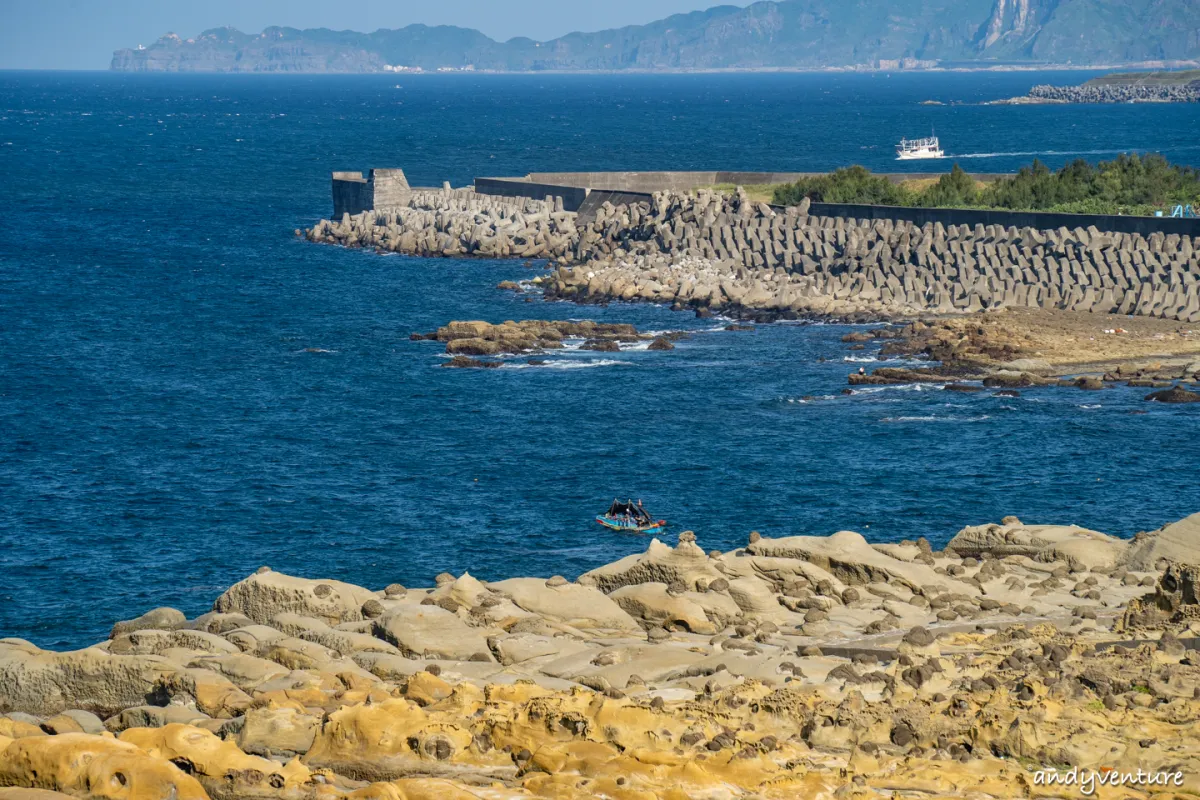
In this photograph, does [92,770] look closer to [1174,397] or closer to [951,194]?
[1174,397]

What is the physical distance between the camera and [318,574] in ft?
127

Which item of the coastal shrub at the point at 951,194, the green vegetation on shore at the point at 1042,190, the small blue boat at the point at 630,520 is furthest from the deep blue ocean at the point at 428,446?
the coastal shrub at the point at 951,194

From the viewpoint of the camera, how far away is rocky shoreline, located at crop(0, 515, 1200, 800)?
1766cm

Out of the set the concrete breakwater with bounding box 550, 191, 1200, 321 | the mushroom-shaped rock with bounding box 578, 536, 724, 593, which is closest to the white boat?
the concrete breakwater with bounding box 550, 191, 1200, 321

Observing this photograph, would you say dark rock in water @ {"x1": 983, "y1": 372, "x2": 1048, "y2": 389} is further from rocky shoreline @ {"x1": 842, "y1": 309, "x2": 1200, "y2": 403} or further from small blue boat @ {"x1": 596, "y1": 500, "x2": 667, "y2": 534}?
small blue boat @ {"x1": 596, "y1": 500, "x2": 667, "y2": 534}

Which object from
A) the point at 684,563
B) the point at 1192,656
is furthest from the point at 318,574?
the point at 1192,656

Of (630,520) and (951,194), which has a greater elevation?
(951,194)

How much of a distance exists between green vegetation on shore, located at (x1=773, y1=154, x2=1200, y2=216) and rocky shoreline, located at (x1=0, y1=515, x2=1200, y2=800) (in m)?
53.8

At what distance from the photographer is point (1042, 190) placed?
81938 mm

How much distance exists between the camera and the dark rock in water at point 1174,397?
5269 cm

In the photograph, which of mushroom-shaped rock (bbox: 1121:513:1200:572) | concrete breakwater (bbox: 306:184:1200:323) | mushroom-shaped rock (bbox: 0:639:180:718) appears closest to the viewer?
mushroom-shaped rock (bbox: 0:639:180:718)

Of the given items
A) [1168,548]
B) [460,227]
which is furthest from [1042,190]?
[1168,548]

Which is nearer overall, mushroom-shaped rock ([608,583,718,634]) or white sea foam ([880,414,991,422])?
mushroom-shaped rock ([608,583,718,634])

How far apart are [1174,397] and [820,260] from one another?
1081 inches
